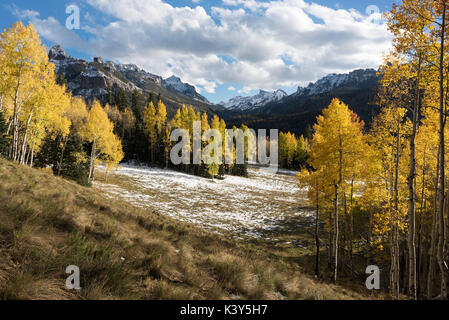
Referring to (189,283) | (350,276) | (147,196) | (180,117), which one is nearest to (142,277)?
(189,283)

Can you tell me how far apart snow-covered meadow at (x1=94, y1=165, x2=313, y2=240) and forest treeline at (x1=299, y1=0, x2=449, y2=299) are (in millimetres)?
9414

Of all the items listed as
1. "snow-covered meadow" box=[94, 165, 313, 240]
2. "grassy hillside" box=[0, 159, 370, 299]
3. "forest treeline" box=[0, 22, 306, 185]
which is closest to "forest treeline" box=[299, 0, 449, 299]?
"grassy hillside" box=[0, 159, 370, 299]

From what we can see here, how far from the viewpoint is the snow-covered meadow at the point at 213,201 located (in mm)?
22672

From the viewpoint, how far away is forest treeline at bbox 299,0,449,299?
6.86 m

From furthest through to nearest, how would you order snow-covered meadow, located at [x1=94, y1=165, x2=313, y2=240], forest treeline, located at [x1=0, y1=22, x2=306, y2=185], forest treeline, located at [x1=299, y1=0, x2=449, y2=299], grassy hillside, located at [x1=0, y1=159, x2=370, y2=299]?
snow-covered meadow, located at [x1=94, y1=165, x2=313, y2=240], forest treeline, located at [x1=0, y1=22, x2=306, y2=185], forest treeline, located at [x1=299, y1=0, x2=449, y2=299], grassy hillside, located at [x1=0, y1=159, x2=370, y2=299]

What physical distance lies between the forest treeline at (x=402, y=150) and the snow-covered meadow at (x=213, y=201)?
9414 mm

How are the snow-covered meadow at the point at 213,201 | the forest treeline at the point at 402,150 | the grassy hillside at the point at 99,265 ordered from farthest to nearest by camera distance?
the snow-covered meadow at the point at 213,201
the forest treeline at the point at 402,150
the grassy hillside at the point at 99,265

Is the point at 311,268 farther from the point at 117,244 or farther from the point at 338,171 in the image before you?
the point at 117,244

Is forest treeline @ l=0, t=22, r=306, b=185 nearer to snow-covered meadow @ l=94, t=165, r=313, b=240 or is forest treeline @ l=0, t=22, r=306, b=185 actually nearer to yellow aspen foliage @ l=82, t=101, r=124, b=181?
yellow aspen foliage @ l=82, t=101, r=124, b=181

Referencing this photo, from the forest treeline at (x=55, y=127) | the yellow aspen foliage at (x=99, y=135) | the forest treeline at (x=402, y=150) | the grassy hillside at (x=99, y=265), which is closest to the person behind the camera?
the grassy hillside at (x=99, y=265)

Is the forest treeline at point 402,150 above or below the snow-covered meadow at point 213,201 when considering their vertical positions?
above

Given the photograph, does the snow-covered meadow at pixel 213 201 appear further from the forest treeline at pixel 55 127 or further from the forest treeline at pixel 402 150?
the forest treeline at pixel 402 150

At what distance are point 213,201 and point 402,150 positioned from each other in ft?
72.5

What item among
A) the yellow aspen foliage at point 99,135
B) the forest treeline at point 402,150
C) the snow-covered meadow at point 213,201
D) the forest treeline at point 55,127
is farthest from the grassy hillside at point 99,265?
the yellow aspen foliage at point 99,135
